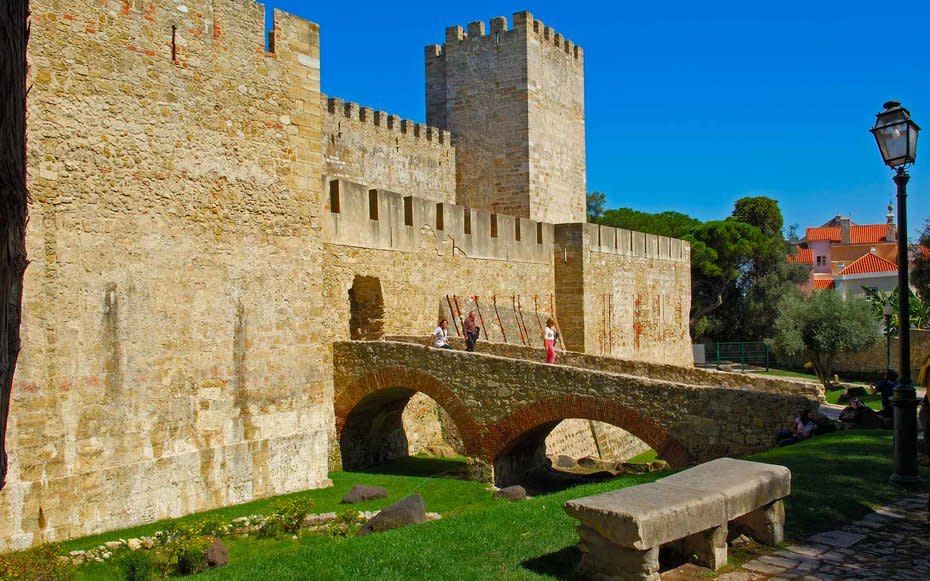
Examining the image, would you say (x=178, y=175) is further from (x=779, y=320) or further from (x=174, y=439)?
(x=779, y=320)

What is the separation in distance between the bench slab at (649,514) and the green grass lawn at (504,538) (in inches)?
21.9

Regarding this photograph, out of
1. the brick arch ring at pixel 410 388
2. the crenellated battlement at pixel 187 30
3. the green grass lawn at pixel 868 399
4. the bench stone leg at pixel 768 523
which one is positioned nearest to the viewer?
the bench stone leg at pixel 768 523

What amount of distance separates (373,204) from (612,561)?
1184 cm

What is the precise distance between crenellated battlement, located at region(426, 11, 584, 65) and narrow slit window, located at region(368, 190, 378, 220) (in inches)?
437

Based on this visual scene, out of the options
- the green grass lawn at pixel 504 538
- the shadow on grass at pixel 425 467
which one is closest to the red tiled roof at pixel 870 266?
the shadow on grass at pixel 425 467

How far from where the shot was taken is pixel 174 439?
34.0 ft

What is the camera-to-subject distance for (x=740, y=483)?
18.0 feet

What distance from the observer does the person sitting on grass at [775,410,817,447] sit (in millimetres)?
10609

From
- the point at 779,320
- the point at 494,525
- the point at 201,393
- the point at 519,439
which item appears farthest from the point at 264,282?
the point at 779,320

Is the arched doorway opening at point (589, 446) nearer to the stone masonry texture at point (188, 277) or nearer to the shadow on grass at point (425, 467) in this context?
the stone masonry texture at point (188, 277)

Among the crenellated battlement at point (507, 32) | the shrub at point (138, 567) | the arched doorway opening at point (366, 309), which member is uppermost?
the crenellated battlement at point (507, 32)

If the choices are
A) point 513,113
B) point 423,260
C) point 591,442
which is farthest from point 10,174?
point 513,113

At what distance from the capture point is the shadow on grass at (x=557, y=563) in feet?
17.0

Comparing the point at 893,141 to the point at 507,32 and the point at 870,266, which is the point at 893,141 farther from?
the point at 870,266
